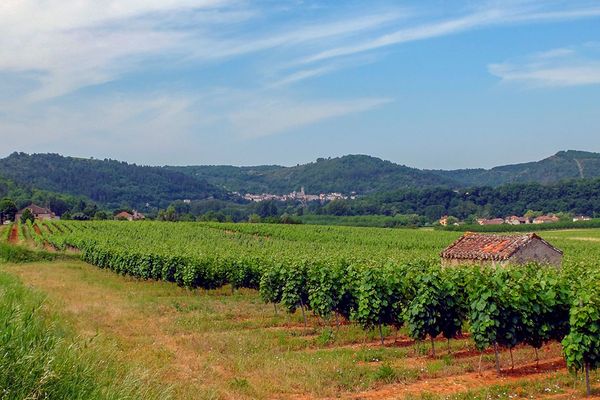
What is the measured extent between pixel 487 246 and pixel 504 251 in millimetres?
1823

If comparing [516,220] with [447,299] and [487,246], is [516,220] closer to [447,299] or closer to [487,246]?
A: [487,246]

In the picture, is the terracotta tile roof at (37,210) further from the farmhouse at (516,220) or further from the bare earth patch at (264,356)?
the bare earth patch at (264,356)

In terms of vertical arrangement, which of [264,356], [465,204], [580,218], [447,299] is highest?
[465,204]

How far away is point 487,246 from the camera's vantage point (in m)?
31.6

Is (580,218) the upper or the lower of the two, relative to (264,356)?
lower

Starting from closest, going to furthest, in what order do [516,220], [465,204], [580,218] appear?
[580,218] < [516,220] < [465,204]

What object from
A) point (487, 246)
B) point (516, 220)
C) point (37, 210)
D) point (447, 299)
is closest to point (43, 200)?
point (37, 210)

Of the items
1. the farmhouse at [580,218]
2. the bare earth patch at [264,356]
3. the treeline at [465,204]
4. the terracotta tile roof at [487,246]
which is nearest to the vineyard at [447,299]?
the bare earth patch at [264,356]

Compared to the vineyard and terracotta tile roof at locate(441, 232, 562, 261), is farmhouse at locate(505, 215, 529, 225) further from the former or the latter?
the vineyard

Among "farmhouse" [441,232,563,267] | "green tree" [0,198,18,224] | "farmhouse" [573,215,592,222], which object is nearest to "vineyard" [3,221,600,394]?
"farmhouse" [441,232,563,267]

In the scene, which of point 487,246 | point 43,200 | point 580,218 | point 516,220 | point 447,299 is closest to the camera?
point 447,299

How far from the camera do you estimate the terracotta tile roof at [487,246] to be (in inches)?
1177

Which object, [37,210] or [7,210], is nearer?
[7,210]

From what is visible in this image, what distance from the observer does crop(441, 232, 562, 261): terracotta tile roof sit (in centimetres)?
2990
